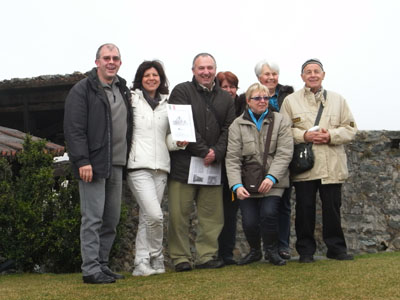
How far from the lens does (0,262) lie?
618 cm

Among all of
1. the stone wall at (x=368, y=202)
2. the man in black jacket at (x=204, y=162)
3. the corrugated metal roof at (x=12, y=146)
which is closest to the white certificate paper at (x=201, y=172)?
the man in black jacket at (x=204, y=162)

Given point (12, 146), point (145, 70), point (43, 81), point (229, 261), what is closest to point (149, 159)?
point (145, 70)

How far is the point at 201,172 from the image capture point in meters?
4.82

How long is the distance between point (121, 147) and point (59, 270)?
8.25ft

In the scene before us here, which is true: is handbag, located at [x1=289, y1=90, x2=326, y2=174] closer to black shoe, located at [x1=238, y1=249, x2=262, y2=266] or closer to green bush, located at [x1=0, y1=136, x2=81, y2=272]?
black shoe, located at [x1=238, y1=249, x2=262, y2=266]

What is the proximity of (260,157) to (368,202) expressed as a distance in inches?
133

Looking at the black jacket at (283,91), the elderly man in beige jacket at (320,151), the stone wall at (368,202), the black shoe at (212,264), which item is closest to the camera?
the elderly man in beige jacket at (320,151)

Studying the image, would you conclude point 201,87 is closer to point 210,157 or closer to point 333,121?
point 210,157

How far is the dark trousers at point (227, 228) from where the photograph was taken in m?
5.16

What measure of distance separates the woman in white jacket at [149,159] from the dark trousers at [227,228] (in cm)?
65

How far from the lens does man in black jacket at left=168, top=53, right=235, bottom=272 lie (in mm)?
4848

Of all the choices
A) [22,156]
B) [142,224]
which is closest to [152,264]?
[142,224]

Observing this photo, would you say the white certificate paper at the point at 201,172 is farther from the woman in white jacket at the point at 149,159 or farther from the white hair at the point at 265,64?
the white hair at the point at 265,64

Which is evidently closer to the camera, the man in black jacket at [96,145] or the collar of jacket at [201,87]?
the man in black jacket at [96,145]
